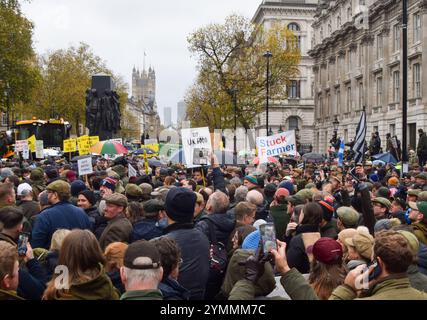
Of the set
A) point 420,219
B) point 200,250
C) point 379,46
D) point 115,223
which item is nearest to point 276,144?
point 420,219

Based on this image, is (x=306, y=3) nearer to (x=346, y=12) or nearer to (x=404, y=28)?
(x=346, y=12)

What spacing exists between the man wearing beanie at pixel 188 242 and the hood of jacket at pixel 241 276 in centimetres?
33

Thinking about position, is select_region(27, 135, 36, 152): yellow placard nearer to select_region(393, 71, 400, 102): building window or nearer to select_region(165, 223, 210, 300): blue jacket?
select_region(165, 223, 210, 300): blue jacket

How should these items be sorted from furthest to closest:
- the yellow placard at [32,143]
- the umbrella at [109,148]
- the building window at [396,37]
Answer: the building window at [396,37] → the umbrella at [109,148] → the yellow placard at [32,143]

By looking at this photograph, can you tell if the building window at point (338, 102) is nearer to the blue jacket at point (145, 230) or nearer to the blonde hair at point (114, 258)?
the blue jacket at point (145, 230)

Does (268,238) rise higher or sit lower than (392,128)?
lower

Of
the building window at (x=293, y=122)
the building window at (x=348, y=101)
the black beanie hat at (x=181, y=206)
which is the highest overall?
the building window at (x=348, y=101)

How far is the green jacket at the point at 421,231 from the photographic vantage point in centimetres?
650

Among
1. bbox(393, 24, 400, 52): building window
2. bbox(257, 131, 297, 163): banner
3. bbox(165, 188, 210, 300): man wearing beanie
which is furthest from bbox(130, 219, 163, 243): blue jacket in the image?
bbox(393, 24, 400, 52): building window

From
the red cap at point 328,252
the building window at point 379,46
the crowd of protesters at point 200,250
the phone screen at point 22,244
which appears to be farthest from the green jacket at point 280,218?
the building window at point 379,46

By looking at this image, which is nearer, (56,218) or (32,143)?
(56,218)

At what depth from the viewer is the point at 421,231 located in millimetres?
6574

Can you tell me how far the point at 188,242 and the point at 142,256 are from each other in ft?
4.90

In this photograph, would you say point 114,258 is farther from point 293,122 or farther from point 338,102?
point 293,122
